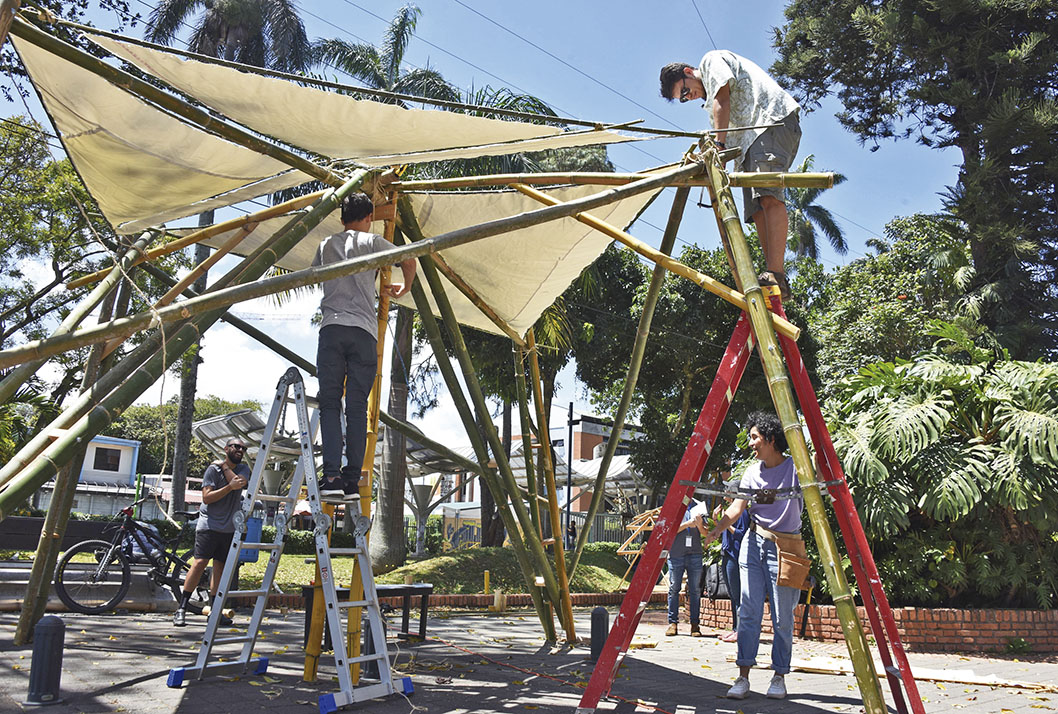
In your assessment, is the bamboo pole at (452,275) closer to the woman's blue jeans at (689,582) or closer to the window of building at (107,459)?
the woman's blue jeans at (689,582)

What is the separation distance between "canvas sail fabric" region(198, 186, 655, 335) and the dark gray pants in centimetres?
214

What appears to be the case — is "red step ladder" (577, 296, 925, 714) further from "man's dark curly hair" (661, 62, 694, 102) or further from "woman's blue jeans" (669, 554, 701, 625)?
"woman's blue jeans" (669, 554, 701, 625)

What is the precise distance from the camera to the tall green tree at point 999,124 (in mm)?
18766

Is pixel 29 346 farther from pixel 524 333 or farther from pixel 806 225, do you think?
pixel 806 225

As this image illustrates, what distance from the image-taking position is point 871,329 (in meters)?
18.4

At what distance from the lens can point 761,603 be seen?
497cm

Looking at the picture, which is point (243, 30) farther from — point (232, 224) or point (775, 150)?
point (775, 150)

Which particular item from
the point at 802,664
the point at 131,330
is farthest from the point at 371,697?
the point at 802,664

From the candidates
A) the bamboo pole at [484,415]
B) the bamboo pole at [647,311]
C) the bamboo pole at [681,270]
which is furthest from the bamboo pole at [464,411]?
the bamboo pole at [681,270]

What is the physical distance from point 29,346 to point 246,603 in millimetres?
7891

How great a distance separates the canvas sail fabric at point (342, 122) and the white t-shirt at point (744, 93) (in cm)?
72

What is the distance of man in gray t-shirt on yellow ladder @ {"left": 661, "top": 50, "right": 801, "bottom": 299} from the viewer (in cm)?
444

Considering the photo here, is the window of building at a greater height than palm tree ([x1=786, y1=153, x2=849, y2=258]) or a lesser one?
lesser

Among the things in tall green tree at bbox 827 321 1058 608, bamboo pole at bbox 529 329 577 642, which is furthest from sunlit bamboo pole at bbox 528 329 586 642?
tall green tree at bbox 827 321 1058 608
